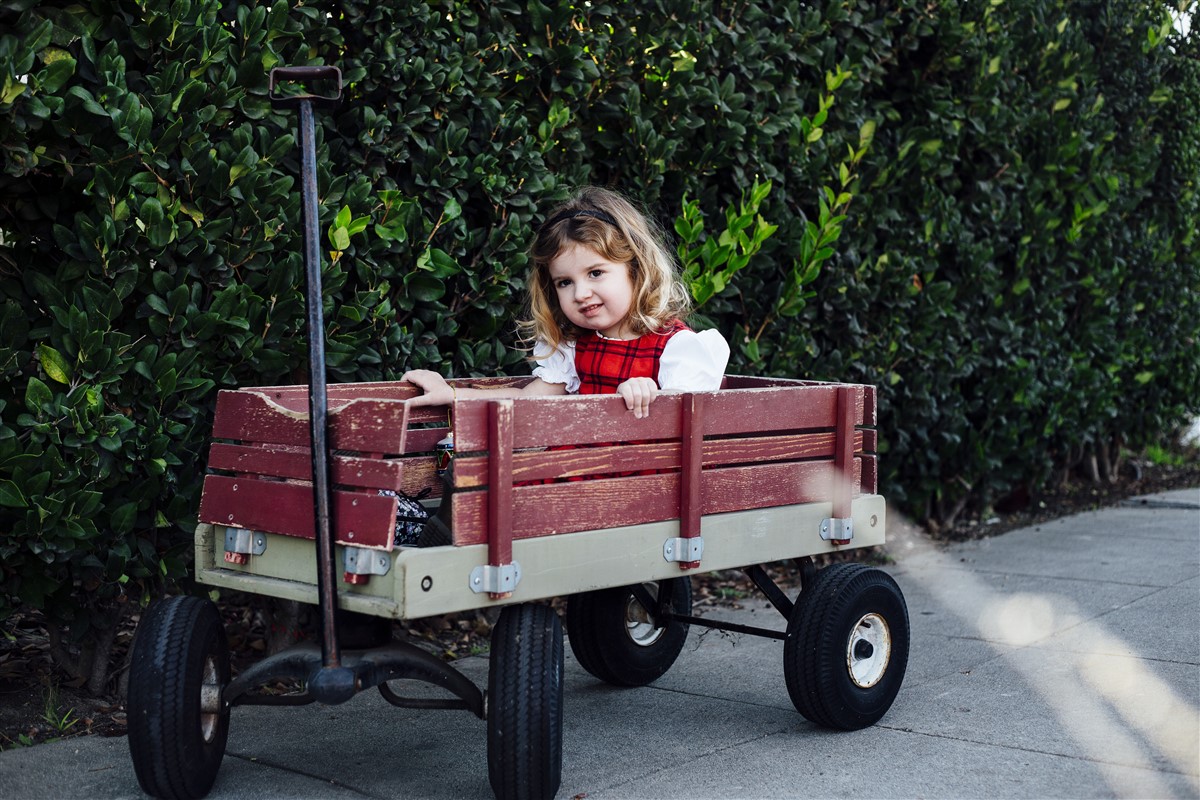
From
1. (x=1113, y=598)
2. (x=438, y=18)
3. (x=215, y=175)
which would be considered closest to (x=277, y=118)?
(x=215, y=175)

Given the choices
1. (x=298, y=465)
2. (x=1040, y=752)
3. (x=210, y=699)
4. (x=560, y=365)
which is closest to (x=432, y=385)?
(x=560, y=365)

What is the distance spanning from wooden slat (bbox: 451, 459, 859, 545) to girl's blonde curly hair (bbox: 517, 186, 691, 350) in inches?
24.5

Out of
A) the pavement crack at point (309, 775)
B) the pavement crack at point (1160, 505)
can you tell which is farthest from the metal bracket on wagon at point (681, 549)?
the pavement crack at point (1160, 505)

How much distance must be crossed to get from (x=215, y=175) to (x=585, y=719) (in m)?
1.98

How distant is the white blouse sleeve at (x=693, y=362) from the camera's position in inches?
143

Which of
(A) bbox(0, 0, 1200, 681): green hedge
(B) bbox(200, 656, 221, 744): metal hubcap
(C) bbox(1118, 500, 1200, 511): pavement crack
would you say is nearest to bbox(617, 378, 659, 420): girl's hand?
(A) bbox(0, 0, 1200, 681): green hedge

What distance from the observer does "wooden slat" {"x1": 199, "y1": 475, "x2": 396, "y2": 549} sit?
9.06ft

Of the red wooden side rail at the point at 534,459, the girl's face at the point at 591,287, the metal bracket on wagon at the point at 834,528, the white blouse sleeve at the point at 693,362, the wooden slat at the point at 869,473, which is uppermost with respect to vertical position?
the girl's face at the point at 591,287

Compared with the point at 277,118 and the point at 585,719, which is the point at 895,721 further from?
the point at 277,118

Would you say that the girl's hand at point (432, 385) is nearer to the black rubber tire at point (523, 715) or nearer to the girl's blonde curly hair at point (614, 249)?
the girl's blonde curly hair at point (614, 249)

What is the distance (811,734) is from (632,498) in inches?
39.9

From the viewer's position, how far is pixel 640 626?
165 inches

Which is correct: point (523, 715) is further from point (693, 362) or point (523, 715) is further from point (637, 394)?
point (693, 362)

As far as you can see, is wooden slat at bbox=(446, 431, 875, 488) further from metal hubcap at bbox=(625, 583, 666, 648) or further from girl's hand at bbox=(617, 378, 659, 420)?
metal hubcap at bbox=(625, 583, 666, 648)
